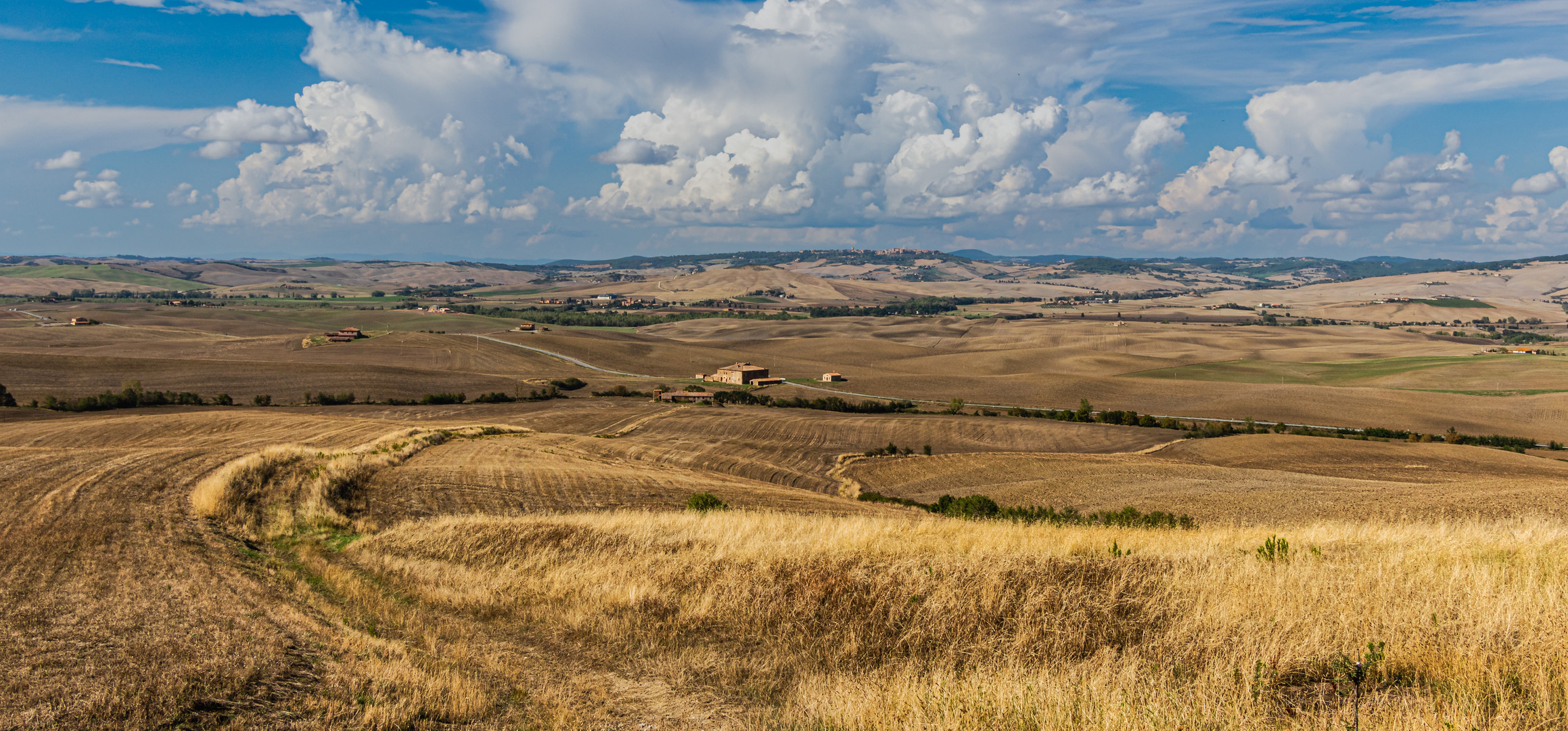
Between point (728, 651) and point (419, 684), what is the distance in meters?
3.47

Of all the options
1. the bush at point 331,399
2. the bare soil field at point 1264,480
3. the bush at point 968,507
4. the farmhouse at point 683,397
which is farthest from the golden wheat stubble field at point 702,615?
the farmhouse at point 683,397

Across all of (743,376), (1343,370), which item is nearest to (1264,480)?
(743,376)

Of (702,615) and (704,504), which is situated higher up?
(702,615)

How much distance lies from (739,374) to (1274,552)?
4190 inches

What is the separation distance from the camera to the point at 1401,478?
4741 cm

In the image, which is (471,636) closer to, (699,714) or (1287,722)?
(699,714)

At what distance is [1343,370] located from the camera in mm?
129375

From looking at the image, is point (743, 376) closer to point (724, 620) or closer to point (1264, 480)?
point (1264, 480)

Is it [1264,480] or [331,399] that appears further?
[331,399]

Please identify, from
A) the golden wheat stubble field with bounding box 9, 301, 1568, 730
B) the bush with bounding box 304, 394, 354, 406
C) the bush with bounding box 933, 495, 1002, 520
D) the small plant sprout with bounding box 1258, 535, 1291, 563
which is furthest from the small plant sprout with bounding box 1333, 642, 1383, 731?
the bush with bounding box 304, 394, 354, 406

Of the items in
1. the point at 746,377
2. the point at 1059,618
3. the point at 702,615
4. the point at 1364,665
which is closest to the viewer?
the point at 1364,665

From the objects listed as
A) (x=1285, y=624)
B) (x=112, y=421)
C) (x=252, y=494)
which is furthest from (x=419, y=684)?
(x=112, y=421)

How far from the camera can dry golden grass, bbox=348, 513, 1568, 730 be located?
6477mm

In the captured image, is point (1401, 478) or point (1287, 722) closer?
point (1287, 722)
